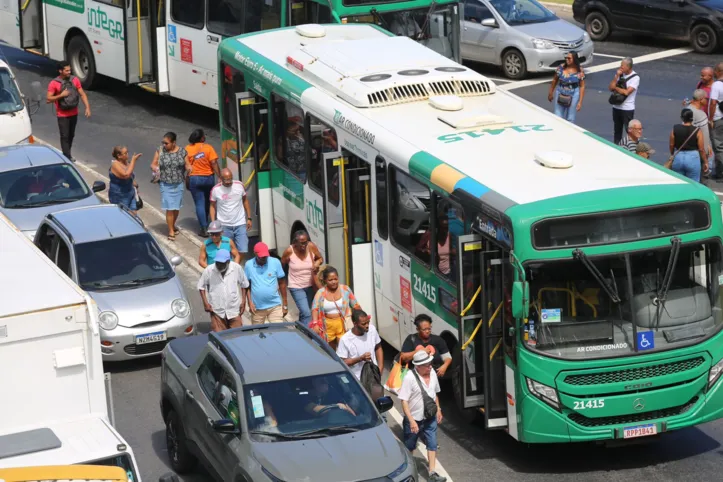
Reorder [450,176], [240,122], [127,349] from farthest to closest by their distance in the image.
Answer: [240,122]
[127,349]
[450,176]

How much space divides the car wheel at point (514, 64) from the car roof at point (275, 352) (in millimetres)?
15501

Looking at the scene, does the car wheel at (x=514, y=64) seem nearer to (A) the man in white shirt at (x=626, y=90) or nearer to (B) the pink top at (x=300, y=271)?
(A) the man in white shirt at (x=626, y=90)

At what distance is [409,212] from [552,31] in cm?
1416

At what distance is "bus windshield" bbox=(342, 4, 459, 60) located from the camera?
21406 mm

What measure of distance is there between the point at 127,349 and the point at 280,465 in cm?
485

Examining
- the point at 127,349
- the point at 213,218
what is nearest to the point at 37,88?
the point at 213,218

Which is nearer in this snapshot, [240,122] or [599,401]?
[599,401]

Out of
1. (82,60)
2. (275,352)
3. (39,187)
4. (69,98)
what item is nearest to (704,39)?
(82,60)

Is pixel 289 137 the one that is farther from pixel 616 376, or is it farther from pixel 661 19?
pixel 661 19

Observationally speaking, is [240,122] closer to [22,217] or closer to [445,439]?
[22,217]

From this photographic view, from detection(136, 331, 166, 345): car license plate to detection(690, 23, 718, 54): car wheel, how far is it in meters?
17.3

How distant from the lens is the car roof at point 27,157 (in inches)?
725

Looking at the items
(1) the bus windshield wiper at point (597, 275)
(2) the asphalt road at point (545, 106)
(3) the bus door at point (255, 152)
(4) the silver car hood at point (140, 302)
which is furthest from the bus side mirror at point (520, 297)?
(3) the bus door at point (255, 152)

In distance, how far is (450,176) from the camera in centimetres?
1302
